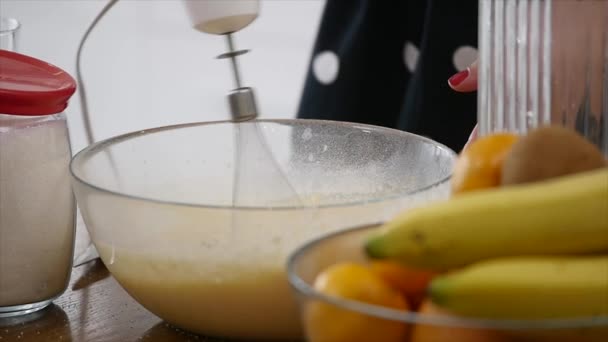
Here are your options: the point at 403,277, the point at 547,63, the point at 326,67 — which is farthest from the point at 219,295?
the point at 326,67

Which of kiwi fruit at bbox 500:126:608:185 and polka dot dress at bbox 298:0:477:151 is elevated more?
kiwi fruit at bbox 500:126:608:185

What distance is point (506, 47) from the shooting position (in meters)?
0.66

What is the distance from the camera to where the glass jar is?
2.13 ft

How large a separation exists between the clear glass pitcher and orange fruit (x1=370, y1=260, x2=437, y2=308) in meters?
0.26

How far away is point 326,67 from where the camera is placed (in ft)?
4.46

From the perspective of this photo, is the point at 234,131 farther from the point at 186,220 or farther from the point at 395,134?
the point at 186,220

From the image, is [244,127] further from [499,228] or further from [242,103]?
[499,228]

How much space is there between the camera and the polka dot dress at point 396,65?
1.21 metres

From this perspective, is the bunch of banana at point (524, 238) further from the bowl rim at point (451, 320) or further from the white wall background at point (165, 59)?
the white wall background at point (165, 59)

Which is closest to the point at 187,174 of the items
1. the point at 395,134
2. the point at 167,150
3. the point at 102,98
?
the point at 167,150

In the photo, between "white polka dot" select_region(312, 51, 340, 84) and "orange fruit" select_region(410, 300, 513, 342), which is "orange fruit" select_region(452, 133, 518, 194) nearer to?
"orange fruit" select_region(410, 300, 513, 342)

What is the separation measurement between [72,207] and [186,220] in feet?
0.67

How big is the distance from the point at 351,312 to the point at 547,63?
1.09 feet

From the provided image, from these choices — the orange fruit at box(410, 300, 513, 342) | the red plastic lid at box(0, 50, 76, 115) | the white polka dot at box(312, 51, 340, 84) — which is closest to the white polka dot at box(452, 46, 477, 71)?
the white polka dot at box(312, 51, 340, 84)
